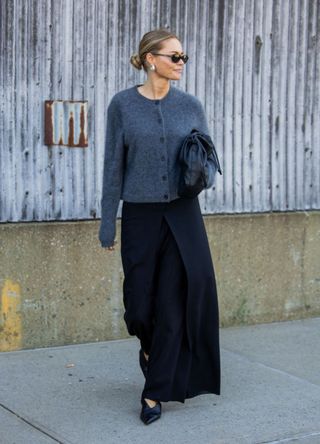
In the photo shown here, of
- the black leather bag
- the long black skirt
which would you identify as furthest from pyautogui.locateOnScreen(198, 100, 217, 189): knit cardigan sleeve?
the long black skirt

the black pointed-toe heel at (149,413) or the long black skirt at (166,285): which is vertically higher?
the long black skirt at (166,285)

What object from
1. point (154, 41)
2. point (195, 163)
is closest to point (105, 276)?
point (195, 163)

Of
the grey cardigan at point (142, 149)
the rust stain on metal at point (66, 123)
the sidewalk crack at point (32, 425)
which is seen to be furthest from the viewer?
the rust stain on metal at point (66, 123)

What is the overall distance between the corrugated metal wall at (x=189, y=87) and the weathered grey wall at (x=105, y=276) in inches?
4.9

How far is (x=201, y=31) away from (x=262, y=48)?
21.9 inches

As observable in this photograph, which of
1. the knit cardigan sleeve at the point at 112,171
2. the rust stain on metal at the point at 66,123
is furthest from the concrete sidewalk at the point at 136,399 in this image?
the rust stain on metal at the point at 66,123

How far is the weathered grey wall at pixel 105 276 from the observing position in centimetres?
633

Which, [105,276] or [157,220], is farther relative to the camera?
[105,276]

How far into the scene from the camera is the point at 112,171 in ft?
16.7

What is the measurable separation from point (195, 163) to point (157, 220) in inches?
14.8

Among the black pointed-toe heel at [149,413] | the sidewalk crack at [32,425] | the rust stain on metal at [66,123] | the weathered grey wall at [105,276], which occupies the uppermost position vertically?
the rust stain on metal at [66,123]

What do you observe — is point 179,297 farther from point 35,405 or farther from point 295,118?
point 295,118

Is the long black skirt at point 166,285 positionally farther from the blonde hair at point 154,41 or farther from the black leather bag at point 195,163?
the blonde hair at point 154,41

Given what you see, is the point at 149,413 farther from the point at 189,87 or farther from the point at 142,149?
the point at 189,87
